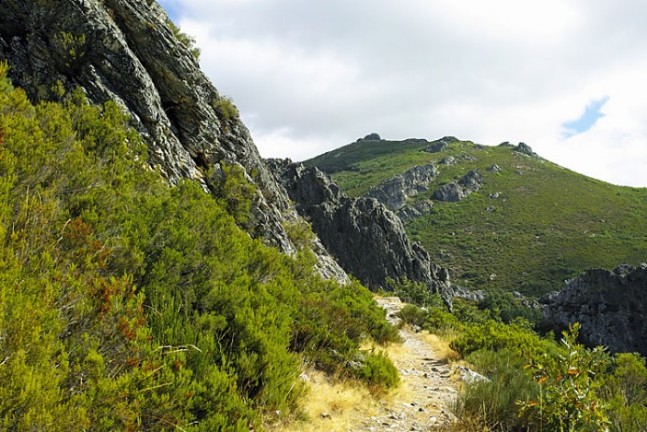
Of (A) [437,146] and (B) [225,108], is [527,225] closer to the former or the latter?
(A) [437,146]

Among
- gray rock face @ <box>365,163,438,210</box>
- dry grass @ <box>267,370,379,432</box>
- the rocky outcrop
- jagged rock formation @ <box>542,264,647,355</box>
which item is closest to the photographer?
dry grass @ <box>267,370,379,432</box>

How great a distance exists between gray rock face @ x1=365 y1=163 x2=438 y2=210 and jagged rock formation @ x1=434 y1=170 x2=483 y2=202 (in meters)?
7.63

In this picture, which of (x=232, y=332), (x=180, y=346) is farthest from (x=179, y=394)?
(x=232, y=332)

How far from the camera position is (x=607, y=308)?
4838 centimetres

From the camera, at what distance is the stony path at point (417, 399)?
229 inches

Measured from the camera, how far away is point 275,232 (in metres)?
17.5

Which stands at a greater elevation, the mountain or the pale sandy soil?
the mountain

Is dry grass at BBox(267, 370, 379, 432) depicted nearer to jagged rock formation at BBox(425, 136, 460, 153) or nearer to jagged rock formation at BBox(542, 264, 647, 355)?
jagged rock formation at BBox(542, 264, 647, 355)

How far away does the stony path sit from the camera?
581 cm

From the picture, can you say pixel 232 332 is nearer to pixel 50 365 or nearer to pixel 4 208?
pixel 50 365

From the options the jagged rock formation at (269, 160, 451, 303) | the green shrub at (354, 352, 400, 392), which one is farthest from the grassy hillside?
the green shrub at (354, 352, 400, 392)

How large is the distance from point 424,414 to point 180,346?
4.14 metres

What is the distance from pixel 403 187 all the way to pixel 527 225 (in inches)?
1530

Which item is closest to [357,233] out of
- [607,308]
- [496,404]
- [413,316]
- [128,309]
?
[607,308]
